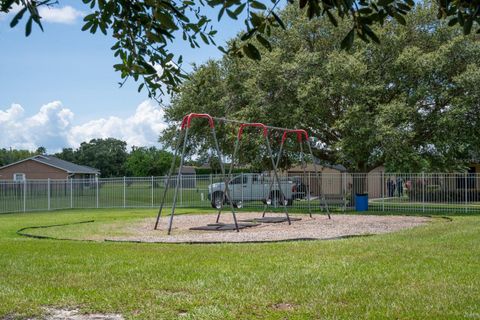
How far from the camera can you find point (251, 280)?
23.7 feet

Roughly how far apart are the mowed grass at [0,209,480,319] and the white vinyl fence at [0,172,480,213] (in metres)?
15.6

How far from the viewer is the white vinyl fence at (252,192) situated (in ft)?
87.4

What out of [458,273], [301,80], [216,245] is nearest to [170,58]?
[458,273]

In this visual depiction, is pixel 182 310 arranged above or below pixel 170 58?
below

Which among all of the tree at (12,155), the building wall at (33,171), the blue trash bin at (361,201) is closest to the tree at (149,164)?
the building wall at (33,171)

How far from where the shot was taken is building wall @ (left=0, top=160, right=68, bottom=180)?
48.6 metres

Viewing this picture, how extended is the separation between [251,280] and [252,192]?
899 inches

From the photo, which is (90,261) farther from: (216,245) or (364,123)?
(364,123)

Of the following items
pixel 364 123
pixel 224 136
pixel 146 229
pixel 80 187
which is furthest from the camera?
pixel 80 187


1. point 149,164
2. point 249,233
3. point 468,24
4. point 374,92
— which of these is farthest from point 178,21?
point 149,164

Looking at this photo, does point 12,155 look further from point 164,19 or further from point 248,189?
point 164,19

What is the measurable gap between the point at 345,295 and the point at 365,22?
3958 mm

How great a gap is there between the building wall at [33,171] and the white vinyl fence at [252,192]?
17908mm

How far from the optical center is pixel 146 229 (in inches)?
648
